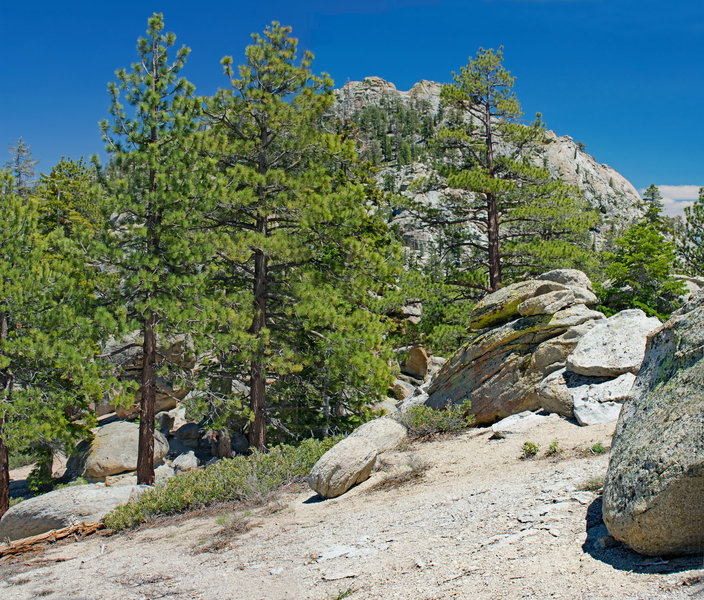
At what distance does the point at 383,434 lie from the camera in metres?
9.38

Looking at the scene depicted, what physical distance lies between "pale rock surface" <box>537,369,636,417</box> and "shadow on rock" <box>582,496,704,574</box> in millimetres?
4393

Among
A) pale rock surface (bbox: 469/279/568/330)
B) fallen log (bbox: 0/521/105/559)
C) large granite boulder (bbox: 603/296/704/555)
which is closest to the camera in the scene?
large granite boulder (bbox: 603/296/704/555)

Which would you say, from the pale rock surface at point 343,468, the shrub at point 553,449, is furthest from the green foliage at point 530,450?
the pale rock surface at point 343,468

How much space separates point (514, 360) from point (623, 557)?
719 cm

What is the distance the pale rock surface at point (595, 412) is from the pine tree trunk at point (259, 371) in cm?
780

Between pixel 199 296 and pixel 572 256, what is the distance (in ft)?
39.4

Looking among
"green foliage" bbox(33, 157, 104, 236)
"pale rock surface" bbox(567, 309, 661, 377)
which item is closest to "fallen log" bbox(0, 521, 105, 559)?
"pale rock surface" bbox(567, 309, 661, 377)

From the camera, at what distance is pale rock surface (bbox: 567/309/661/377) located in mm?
8641

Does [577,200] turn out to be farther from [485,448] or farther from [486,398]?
[485,448]

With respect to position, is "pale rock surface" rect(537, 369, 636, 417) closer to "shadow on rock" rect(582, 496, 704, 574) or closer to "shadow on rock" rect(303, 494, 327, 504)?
"shadow on rock" rect(303, 494, 327, 504)

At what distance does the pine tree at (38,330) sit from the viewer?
1196 centimetres

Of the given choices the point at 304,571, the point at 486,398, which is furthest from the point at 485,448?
the point at 304,571

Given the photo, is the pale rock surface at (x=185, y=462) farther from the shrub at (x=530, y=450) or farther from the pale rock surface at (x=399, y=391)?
the shrub at (x=530, y=450)

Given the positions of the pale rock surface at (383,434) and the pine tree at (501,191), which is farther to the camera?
the pine tree at (501,191)
